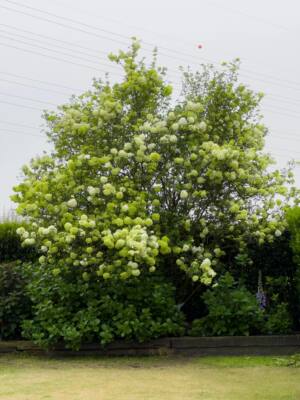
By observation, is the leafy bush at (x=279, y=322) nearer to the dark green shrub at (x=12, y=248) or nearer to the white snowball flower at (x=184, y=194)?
the white snowball flower at (x=184, y=194)

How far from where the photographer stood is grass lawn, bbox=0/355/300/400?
6.49 m

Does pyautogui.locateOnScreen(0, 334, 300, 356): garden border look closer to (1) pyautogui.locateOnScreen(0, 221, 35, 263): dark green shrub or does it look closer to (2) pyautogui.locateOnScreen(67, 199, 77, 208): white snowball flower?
(2) pyautogui.locateOnScreen(67, 199, 77, 208): white snowball flower

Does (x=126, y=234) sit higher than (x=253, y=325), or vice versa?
(x=126, y=234)

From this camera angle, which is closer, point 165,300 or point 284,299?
point 165,300

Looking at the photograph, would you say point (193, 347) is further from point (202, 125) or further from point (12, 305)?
point (202, 125)

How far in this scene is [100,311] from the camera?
9.16 metres

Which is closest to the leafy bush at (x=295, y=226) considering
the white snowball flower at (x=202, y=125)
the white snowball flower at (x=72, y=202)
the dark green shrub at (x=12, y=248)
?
the white snowball flower at (x=202, y=125)

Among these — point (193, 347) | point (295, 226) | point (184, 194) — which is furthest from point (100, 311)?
point (295, 226)

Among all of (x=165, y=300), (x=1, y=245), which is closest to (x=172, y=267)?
(x=165, y=300)

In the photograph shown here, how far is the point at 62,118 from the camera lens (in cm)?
1005

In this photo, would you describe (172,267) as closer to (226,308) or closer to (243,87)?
(226,308)

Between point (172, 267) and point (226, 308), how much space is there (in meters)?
1.09

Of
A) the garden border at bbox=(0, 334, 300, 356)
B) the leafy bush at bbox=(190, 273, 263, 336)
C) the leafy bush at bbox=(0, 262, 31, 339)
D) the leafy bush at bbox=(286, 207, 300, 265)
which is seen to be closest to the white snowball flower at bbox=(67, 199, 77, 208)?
the leafy bush at bbox=(0, 262, 31, 339)

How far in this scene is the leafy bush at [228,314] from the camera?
372 inches
